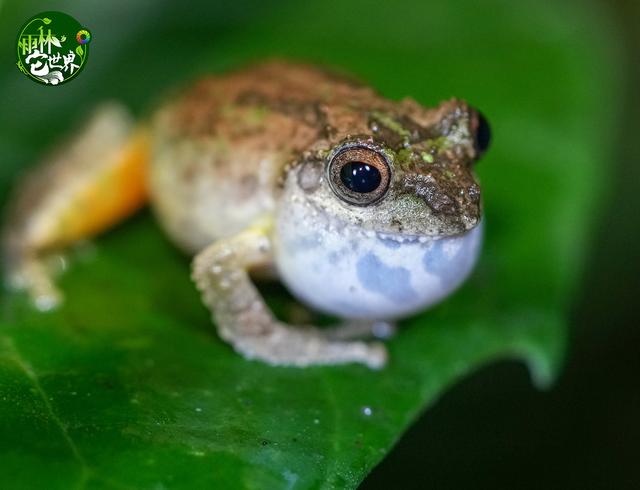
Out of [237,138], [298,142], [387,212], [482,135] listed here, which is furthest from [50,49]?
[482,135]

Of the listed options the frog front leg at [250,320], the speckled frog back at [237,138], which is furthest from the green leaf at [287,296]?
the speckled frog back at [237,138]

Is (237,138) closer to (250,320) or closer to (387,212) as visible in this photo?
(250,320)

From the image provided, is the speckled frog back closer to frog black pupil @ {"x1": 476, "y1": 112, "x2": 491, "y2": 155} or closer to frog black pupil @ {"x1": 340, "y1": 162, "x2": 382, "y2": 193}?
frog black pupil @ {"x1": 340, "y1": 162, "x2": 382, "y2": 193}

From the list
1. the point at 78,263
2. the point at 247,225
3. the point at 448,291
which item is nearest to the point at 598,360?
the point at 448,291

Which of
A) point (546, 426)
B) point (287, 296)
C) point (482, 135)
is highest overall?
point (482, 135)

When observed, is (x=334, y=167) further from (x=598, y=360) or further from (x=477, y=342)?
(x=598, y=360)
